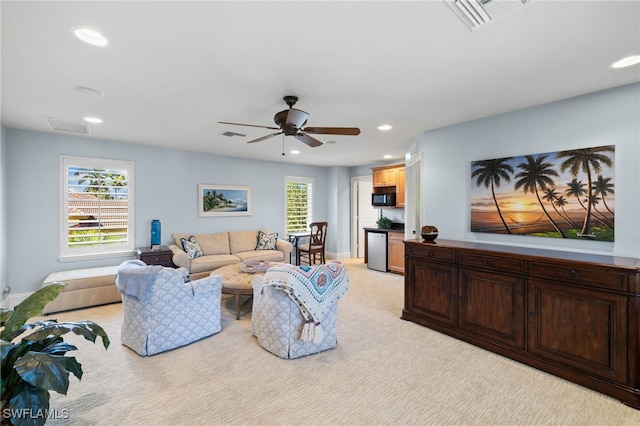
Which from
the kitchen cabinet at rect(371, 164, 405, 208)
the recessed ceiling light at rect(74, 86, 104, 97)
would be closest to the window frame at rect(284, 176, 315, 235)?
the kitchen cabinet at rect(371, 164, 405, 208)

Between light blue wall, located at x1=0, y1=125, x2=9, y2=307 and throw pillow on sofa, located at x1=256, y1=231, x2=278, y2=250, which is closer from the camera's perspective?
light blue wall, located at x1=0, y1=125, x2=9, y2=307

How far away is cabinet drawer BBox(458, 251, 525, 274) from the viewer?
278 centimetres

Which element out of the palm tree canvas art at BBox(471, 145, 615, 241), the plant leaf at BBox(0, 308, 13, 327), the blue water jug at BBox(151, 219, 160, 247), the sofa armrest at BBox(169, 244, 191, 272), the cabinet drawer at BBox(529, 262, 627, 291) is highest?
the palm tree canvas art at BBox(471, 145, 615, 241)

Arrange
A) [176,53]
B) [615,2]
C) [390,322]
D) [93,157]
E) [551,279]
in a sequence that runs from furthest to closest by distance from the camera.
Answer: [93,157] → [390,322] → [551,279] → [176,53] → [615,2]

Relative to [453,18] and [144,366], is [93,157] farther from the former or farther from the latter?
[453,18]

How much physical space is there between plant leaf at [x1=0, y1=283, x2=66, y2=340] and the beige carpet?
2.57 ft

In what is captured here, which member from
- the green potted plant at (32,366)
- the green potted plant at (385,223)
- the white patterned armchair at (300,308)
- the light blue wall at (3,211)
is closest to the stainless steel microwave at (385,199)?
the green potted plant at (385,223)

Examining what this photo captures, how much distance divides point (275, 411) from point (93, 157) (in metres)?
4.74

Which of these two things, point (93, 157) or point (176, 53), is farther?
point (93, 157)

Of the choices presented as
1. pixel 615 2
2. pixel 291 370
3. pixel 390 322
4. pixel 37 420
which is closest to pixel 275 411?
pixel 291 370

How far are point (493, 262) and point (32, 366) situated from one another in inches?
139

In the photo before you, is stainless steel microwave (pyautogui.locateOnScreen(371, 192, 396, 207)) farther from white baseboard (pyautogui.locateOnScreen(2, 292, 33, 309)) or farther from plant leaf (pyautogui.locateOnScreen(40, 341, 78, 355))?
white baseboard (pyautogui.locateOnScreen(2, 292, 33, 309))

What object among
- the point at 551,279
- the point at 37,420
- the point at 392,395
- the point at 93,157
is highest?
the point at 93,157

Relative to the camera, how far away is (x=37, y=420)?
1554 mm
